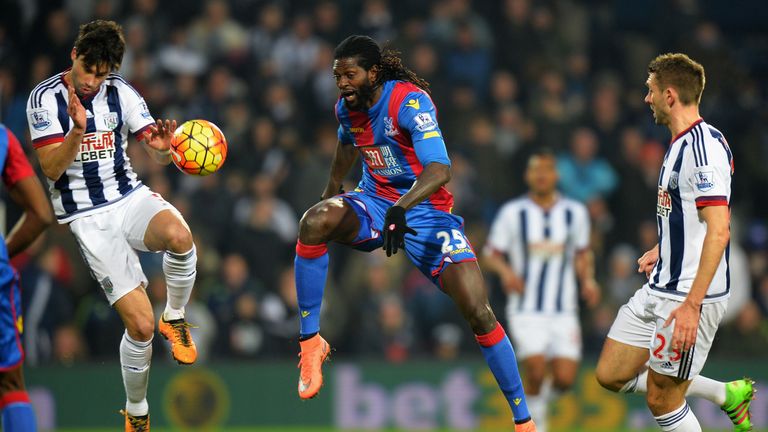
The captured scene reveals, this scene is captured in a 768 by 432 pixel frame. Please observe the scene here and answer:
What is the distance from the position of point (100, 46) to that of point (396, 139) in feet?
5.86

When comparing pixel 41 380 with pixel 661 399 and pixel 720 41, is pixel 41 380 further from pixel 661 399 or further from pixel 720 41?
pixel 720 41

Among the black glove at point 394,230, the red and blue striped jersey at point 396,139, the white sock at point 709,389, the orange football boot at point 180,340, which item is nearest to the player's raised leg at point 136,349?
the orange football boot at point 180,340

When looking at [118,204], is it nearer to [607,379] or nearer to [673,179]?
[607,379]

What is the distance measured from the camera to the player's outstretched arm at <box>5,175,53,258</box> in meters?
5.84

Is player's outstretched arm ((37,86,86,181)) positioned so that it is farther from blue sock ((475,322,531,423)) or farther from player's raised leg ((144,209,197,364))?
blue sock ((475,322,531,423))

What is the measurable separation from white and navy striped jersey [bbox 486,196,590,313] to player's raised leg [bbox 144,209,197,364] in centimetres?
387

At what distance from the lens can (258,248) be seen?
39.2ft

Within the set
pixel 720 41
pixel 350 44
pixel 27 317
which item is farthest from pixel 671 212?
pixel 720 41

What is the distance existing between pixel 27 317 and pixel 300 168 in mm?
3203

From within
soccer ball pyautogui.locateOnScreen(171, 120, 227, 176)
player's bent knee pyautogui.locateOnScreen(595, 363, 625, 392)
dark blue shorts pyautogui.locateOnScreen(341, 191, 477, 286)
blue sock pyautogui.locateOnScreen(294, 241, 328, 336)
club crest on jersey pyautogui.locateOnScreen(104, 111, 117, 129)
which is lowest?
player's bent knee pyautogui.locateOnScreen(595, 363, 625, 392)

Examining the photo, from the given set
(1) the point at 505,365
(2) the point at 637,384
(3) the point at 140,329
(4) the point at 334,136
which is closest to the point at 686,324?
(2) the point at 637,384

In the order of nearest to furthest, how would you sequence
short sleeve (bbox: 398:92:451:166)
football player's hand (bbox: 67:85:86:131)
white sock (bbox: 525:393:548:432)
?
football player's hand (bbox: 67:85:86:131)
short sleeve (bbox: 398:92:451:166)
white sock (bbox: 525:393:548:432)

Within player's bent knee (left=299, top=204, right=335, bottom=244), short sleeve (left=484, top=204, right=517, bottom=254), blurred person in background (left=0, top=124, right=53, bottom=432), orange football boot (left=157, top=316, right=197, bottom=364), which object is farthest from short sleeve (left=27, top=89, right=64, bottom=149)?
short sleeve (left=484, top=204, right=517, bottom=254)

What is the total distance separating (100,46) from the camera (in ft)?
21.6
